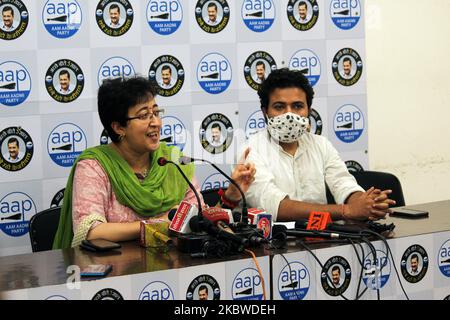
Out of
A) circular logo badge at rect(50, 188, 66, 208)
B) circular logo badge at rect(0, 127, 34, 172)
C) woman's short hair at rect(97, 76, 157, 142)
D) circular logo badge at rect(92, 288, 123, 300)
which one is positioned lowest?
circular logo badge at rect(92, 288, 123, 300)

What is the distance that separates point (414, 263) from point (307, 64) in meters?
1.81

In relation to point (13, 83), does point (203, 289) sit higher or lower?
lower

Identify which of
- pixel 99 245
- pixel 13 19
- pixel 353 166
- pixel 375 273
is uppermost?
pixel 13 19

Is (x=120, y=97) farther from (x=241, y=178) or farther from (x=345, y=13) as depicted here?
(x=345, y=13)

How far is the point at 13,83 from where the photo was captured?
341 centimetres

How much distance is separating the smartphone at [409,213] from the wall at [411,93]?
71.2 inches

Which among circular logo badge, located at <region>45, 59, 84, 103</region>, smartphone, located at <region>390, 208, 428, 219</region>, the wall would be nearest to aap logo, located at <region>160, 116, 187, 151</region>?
circular logo badge, located at <region>45, 59, 84, 103</region>

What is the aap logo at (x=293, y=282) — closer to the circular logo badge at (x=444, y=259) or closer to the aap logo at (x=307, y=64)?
the circular logo badge at (x=444, y=259)

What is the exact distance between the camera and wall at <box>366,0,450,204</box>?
185 inches

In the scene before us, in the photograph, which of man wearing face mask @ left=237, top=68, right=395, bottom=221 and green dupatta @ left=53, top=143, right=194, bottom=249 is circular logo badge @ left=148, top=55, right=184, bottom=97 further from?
green dupatta @ left=53, top=143, right=194, bottom=249

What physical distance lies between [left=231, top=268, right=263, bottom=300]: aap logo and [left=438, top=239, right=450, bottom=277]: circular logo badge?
2.15 feet

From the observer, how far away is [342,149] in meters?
4.11

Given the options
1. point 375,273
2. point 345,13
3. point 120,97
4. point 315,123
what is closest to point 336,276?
point 375,273
